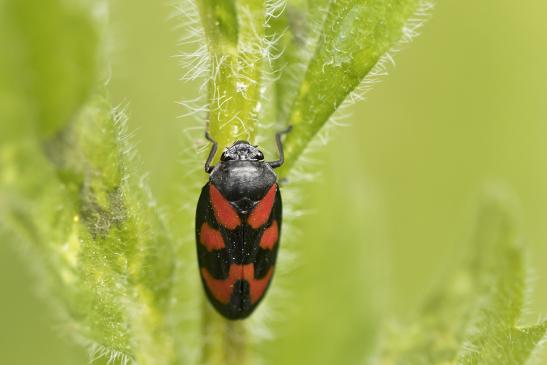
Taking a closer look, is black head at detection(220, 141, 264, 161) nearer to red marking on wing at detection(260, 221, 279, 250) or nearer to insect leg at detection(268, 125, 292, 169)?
insect leg at detection(268, 125, 292, 169)

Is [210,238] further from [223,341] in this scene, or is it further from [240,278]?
[223,341]

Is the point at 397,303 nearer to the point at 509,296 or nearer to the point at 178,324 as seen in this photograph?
the point at 178,324

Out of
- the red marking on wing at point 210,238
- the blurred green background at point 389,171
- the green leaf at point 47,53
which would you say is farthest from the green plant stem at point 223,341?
the green leaf at point 47,53

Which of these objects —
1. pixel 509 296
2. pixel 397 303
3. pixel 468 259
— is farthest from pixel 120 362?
pixel 397 303

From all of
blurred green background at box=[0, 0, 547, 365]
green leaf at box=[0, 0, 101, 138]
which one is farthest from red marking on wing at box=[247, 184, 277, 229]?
green leaf at box=[0, 0, 101, 138]

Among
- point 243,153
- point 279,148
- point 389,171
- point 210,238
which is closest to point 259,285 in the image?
point 210,238
